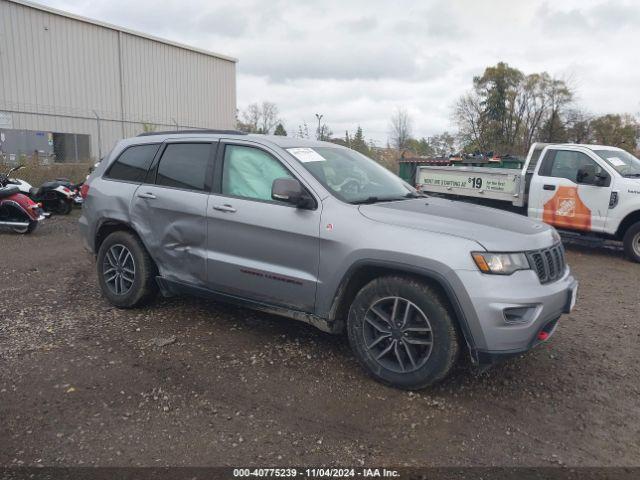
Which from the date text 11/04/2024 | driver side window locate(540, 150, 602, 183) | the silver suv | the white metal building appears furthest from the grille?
the white metal building

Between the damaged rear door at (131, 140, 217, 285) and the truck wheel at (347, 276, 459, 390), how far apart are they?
5.00 ft

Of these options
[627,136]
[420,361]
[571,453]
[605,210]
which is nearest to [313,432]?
[420,361]

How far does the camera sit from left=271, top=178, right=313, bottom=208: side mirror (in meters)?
3.75

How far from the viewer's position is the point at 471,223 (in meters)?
3.51

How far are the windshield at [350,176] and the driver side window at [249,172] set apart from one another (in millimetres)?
205

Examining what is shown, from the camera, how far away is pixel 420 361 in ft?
11.4

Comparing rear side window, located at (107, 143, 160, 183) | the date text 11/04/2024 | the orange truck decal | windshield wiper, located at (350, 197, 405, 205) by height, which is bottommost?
the date text 11/04/2024

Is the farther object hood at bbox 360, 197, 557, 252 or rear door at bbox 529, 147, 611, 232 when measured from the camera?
rear door at bbox 529, 147, 611, 232

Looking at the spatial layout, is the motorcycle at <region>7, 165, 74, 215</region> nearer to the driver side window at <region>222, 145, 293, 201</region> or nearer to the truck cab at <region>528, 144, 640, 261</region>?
the driver side window at <region>222, 145, 293, 201</region>

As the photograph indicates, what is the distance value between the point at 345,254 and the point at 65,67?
83.2 ft

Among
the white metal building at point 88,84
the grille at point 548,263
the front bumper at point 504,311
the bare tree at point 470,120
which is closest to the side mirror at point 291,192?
the front bumper at point 504,311

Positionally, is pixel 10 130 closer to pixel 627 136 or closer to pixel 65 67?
pixel 65 67

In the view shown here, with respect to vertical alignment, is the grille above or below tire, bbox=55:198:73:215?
above

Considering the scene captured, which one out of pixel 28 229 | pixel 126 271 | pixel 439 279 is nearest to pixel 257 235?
pixel 439 279
